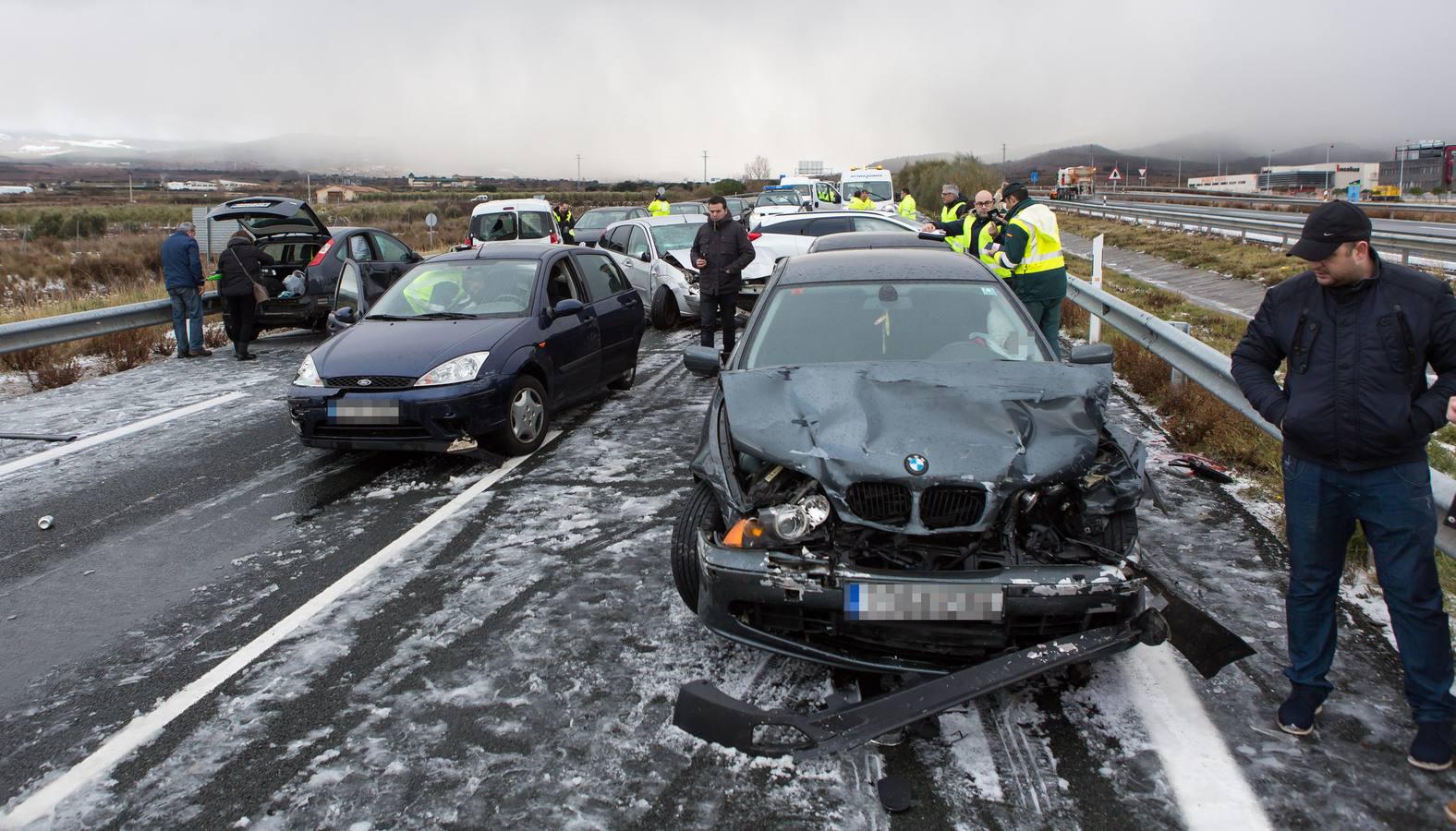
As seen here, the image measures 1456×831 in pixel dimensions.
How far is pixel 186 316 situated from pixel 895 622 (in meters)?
12.1

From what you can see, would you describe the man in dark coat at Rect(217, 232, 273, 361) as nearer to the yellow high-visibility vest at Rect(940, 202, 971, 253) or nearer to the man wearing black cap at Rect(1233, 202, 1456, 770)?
the yellow high-visibility vest at Rect(940, 202, 971, 253)

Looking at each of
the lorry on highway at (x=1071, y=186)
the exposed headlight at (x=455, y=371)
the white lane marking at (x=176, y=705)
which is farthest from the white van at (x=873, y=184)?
the lorry on highway at (x=1071, y=186)

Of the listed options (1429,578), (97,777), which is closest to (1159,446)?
(1429,578)

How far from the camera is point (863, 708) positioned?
3.08m

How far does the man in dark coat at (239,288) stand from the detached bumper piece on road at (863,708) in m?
11.1

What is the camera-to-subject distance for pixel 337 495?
6.40 meters

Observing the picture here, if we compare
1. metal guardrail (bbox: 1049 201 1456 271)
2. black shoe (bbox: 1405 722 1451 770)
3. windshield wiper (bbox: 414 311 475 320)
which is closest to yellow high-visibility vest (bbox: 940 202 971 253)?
metal guardrail (bbox: 1049 201 1456 271)

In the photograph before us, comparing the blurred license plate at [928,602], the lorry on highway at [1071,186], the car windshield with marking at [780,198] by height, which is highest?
the lorry on highway at [1071,186]

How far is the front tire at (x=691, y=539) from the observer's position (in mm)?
4012

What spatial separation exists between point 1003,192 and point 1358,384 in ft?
23.2

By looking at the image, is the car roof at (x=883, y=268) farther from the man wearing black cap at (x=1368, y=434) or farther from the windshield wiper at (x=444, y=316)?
the windshield wiper at (x=444, y=316)

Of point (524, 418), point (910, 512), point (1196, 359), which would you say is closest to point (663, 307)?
point (524, 418)

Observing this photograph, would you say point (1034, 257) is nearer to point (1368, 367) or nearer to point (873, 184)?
point (1368, 367)

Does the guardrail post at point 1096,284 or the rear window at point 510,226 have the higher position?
the rear window at point 510,226
